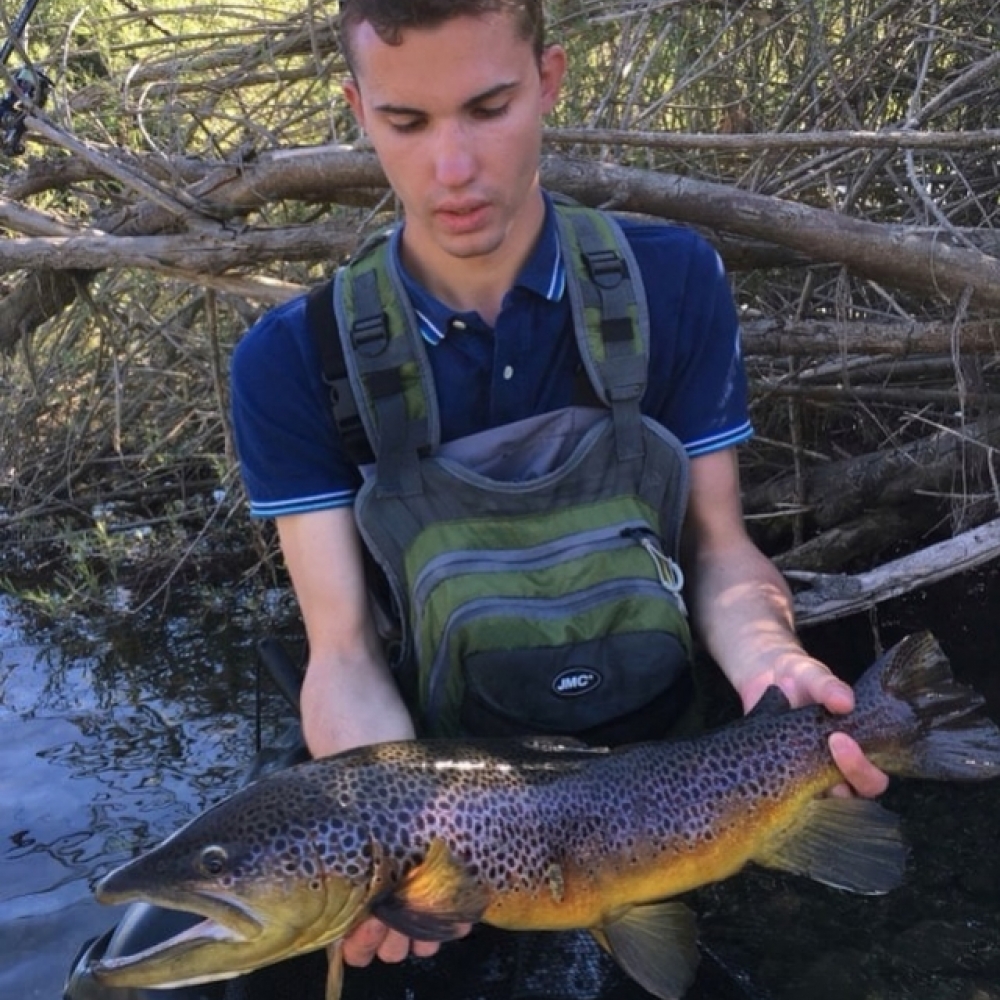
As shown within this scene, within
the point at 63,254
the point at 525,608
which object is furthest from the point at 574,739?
the point at 63,254

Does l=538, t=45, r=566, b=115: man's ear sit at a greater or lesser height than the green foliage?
greater

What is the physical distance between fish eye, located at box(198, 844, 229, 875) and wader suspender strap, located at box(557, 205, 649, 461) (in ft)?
3.93

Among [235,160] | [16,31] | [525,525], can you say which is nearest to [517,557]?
[525,525]

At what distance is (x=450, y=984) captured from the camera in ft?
9.71

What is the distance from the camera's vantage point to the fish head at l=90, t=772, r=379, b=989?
2.37 metres

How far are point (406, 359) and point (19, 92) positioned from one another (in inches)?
95.8

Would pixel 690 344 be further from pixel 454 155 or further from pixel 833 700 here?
pixel 833 700

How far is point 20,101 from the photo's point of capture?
4.80 meters

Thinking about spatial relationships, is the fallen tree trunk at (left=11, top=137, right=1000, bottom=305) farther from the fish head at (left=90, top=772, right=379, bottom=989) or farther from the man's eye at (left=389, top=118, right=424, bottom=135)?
the fish head at (left=90, top=772, right=379, bottom=989)

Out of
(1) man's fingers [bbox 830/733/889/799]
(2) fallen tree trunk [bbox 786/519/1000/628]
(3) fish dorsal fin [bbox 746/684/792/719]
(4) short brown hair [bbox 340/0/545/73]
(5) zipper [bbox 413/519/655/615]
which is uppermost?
(4) short brown hair [bbox 340/0/545/73]

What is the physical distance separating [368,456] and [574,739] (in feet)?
2.45

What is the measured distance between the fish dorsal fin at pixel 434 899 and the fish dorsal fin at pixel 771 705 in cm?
66

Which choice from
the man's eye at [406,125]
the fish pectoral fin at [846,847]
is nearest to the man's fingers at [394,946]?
the fish pectoral fin at [846,847]

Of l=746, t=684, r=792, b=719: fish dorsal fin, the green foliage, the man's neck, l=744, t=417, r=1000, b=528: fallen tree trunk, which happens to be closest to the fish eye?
l=746, t=684, r=792, b=719: fish dorsal fin
